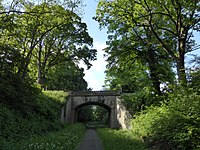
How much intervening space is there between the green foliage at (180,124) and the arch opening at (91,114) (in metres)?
22.7

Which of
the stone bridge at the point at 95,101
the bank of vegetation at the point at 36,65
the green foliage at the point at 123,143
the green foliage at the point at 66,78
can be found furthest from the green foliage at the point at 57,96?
the green foliage at the point at 123,143

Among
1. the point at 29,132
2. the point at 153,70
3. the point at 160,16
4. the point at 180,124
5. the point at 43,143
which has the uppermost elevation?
the point at 160,16

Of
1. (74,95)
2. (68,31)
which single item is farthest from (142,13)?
(74,95)

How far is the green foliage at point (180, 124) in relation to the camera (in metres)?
8.07

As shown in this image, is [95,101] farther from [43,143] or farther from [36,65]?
[43,143]

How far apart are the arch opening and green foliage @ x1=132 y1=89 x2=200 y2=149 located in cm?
2269

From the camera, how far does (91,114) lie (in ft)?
176

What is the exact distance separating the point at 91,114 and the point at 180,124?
45.5m

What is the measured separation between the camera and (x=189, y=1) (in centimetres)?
1296

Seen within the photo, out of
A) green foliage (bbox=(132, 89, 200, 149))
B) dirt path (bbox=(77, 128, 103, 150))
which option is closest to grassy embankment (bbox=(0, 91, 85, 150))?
dirt path (bbox=(77, 128, 103, 150))

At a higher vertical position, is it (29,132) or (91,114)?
(91,114)

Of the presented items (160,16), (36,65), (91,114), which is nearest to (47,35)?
(36,65)

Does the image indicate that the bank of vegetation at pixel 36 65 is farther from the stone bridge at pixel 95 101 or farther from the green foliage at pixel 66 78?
the stone bridge at pixel 95 101

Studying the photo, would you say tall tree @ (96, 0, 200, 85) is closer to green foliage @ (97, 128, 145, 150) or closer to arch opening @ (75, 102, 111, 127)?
green foliage @ (97, 128, 145, 150)
